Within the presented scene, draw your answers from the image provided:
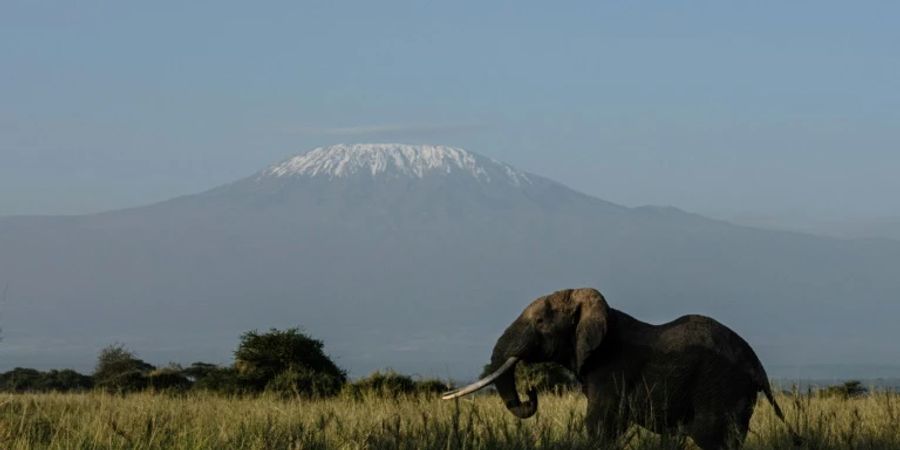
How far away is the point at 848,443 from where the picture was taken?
37.4 ft

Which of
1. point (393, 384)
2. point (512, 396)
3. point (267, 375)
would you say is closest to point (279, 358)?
point (267, 375)

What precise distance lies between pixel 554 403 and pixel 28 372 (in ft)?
66.9

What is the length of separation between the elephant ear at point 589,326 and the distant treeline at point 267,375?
9.73 meters

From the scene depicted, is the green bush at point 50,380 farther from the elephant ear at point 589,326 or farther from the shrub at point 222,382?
the elephant ear at point 589,326

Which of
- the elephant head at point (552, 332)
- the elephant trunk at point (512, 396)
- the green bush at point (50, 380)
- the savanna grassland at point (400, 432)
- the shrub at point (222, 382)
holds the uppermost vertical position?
the green bush at point (50, 380)

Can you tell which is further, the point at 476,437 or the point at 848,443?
the point at 848,443

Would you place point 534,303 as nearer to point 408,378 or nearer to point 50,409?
point 50,409

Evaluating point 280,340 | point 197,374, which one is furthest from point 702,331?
point 197,374

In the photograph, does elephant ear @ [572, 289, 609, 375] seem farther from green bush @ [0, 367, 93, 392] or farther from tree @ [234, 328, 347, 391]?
green bush @ [0, 367, 93, 392]

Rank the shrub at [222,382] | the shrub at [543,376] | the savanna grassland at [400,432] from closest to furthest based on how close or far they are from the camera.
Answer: the savanna grassland at [400,432]
the shrub at [222,382]
the shrub at [543,376]

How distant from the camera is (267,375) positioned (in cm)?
2616

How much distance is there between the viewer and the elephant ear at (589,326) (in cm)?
1191

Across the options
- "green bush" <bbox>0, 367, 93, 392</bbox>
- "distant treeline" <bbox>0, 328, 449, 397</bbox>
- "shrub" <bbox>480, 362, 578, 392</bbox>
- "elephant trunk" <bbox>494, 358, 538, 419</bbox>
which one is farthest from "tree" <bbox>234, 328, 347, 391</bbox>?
"elephant trunk" <bbox>494, 358, 538, 419</bbox>

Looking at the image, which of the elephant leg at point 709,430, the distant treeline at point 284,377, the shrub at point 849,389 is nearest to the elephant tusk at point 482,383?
the elephant leg at point 709,430
